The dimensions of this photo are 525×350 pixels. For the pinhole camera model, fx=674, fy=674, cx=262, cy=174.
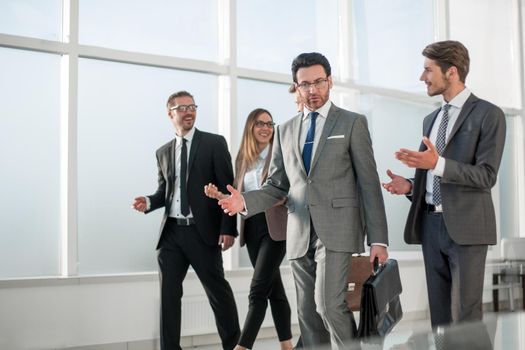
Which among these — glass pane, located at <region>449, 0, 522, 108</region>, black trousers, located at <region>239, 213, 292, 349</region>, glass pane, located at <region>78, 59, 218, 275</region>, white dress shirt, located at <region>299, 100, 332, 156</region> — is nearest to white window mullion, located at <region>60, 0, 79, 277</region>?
glass pane, located at <region>78, 59, 218, 275</region>

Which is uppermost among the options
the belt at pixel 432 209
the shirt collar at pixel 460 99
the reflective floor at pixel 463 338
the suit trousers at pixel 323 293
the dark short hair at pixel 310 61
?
the dark short hair at pixel 310 61

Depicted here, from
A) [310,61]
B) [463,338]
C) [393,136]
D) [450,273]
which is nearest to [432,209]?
[450,273]

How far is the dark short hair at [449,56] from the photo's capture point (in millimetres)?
2953

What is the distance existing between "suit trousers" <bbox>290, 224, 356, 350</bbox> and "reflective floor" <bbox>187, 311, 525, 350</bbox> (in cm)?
183

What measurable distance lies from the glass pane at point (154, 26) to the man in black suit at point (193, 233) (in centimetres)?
153

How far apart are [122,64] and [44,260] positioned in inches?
67.9

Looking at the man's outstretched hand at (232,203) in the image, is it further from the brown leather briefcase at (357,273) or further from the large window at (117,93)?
the large window at (117,93)

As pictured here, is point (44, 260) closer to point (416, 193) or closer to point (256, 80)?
point (256, 80)

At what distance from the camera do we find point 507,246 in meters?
8.48

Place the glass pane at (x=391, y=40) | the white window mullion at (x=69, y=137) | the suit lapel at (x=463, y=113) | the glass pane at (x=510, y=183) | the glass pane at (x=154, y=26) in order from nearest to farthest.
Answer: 1. the suit lapel at (x=463, y=113)
2. the white window mullion at (x=69, y=137)
3. the glass pane at (x=154, y=26)
4. the glass pane at (x=391, y=40)
5. the glass pane at (x=510, y=183)

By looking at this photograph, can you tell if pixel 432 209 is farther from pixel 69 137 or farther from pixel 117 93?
pixel 117 93

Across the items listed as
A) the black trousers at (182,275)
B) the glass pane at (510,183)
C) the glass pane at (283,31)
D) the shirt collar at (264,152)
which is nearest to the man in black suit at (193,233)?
the black trousers at (182,275)

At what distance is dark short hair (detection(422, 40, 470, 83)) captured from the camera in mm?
2953

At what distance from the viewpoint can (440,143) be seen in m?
3.02
